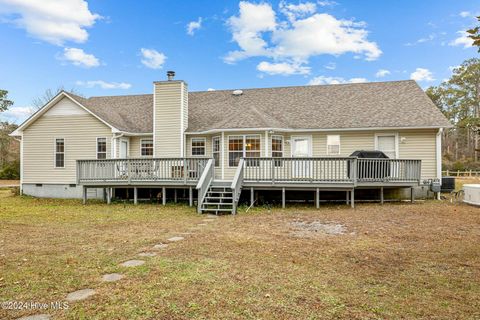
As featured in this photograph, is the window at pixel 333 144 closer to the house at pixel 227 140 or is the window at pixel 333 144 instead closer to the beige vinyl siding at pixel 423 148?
the house at pixel 227 140

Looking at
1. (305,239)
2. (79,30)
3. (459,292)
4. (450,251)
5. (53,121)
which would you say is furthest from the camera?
(79,30)

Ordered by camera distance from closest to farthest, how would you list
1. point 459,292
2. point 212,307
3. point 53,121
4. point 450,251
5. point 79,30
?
point 212,307, point 459,292, point 450,251, point 53,121, point 79,30

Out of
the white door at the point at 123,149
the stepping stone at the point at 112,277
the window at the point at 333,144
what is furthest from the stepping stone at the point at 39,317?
the window at the point at 333,144

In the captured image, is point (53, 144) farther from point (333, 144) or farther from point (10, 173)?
point (10, 173)

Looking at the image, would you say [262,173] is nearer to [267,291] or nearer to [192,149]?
[192,149]

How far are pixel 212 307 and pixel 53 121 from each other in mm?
15943

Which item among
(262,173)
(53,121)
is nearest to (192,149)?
(262,173)

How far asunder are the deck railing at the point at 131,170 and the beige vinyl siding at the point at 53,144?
1943mm

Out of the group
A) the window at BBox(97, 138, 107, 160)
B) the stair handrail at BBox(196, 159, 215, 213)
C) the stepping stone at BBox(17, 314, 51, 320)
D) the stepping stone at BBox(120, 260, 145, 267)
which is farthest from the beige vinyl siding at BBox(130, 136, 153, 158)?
the stepping stone at BBox(17, 314, 51, 320)

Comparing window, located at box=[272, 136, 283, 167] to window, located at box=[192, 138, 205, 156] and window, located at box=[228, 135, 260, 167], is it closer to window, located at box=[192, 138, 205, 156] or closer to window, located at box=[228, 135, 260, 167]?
window, located at box=[228, 135, 260, 167]

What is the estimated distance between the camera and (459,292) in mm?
4281

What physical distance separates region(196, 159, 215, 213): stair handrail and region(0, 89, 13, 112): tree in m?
37.7

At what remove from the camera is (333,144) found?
51.8ft

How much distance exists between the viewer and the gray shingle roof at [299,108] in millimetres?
15250
